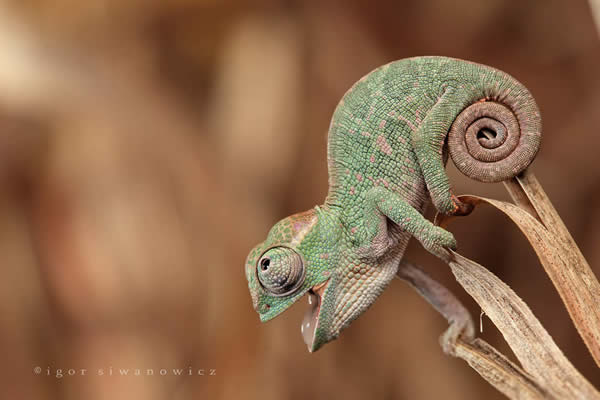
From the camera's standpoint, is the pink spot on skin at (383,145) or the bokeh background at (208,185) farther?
the bokeh background at (208,185)

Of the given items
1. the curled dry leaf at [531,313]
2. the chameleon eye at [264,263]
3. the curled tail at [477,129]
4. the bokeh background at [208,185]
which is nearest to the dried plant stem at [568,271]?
the curled dry leaf at [531,313]

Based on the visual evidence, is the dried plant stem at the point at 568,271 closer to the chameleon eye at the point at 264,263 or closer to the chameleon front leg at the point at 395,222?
the chameleon front leg at the point at 395,222

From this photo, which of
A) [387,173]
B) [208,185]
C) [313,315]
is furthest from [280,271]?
[208,185]

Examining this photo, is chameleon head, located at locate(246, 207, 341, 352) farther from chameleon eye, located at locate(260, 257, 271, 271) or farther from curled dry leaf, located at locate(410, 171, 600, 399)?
curled dry leaf, located at locate(410, 171, 600, 399)

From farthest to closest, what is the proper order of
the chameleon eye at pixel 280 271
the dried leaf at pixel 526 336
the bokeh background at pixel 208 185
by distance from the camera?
the bokeh background at pixel 208 185 → the chameleon eye at pixel 280 271 → the dried leaf at pixel 526 336

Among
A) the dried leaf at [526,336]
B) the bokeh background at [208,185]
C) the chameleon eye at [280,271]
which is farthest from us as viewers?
the bokeh background at [208,185]

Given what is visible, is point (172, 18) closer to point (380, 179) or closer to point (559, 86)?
point (380, 179)

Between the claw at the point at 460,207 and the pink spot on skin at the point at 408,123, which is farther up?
the pink spot on skin at the point at 408,123
